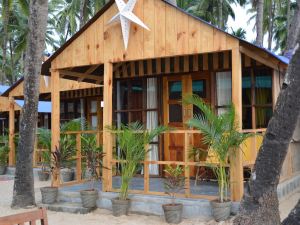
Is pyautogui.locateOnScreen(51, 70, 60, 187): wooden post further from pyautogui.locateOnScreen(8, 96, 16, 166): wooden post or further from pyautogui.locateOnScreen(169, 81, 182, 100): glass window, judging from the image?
pyautogui.locateOnScreen(8, 96, 16, 166): wooden post

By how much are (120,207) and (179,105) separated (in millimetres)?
3150

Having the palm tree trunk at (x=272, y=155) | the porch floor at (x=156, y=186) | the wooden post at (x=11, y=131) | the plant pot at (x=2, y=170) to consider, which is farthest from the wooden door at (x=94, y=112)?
the palm tree trunk at (x=272, y=155)

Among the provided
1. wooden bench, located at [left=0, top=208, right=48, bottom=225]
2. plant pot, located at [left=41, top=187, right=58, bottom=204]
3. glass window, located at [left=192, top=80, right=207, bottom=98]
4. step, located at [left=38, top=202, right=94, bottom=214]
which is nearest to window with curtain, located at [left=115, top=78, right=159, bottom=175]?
glass window, located at [left=192, top=80, right=207, bottom=98]

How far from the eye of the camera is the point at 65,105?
17.9 meters

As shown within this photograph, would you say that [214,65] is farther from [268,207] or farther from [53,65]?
[268,207]

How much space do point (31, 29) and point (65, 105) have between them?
8576 mm

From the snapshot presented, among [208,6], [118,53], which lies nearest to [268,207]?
[118,53]

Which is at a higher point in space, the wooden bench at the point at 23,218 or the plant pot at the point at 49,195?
the wooden bench at the point at 23,218

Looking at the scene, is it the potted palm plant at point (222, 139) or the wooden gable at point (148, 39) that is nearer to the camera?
Answer: the potted palm plant at point (222, 139)

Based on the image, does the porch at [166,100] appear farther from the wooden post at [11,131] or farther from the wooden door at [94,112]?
the wooden post at [11,131]

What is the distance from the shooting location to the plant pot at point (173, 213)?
24.1ft

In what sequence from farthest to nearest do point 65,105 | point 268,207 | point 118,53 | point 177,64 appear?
point 65,105 < point 177,64 < point 118,53 < point 268,207

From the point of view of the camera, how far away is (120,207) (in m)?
7.96

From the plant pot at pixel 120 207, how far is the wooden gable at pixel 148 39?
8.59 ft
